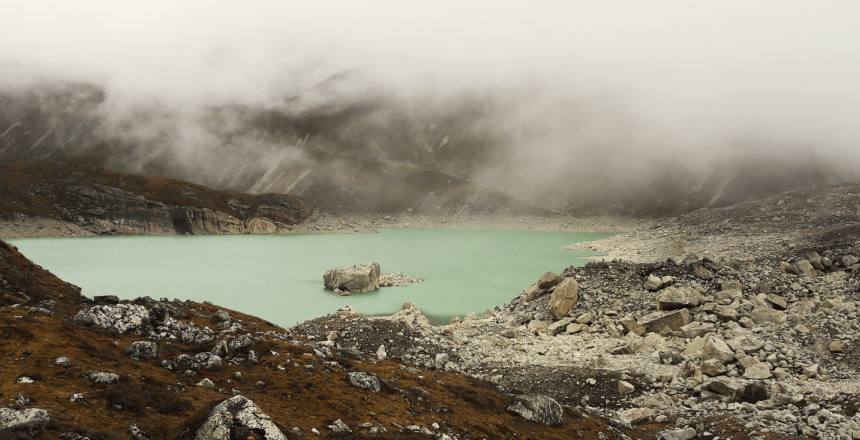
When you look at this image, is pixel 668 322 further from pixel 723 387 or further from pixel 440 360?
pixel 440 360

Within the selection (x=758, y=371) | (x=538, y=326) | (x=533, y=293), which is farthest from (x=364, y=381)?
(x=533, y=293)

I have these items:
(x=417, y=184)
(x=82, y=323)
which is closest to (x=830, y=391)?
(x=82, y=323)

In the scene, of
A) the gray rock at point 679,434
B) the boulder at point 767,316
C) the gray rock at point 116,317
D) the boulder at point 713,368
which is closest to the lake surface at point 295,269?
the boulder at point 767,316

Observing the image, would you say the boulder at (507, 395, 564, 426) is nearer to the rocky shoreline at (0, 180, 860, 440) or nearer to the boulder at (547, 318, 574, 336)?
the rocky shoreline at (0, 180, 860, 440)

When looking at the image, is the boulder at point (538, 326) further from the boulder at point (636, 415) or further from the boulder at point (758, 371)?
the boulder at point (636, 415)

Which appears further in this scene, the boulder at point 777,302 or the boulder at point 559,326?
the boulder at point 559,326
